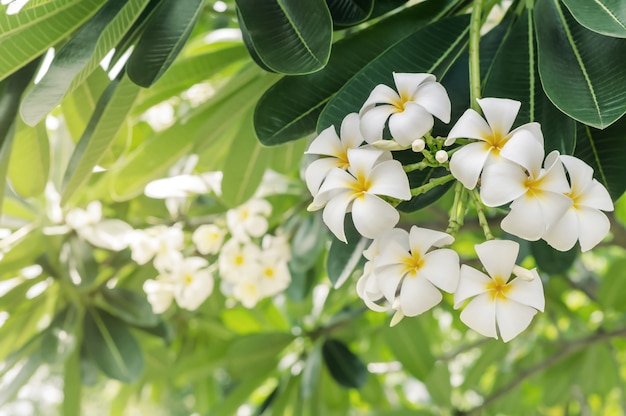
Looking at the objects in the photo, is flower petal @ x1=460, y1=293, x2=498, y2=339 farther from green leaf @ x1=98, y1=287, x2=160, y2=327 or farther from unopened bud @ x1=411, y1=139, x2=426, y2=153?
green leaf @ x1=98, y1=287, x2=160, y2=327

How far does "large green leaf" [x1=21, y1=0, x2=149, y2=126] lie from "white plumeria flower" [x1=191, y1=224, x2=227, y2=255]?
1.98 ft

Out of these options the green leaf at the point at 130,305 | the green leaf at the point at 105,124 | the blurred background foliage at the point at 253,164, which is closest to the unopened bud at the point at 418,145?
the blurred background foliage at the point at 253,164

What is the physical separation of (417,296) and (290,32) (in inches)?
10.2

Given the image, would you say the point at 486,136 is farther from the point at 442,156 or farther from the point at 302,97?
the point at 302,97

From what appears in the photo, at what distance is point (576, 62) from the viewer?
581 mm

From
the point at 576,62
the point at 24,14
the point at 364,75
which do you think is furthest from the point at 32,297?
the point at 576,62

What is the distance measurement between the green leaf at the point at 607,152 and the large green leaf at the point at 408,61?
13 centimetres

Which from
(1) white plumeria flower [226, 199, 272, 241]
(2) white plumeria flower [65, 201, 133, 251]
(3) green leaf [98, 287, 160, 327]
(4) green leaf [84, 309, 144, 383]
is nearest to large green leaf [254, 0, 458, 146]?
(1) white plumeria flower [226, 199, 272, 241]

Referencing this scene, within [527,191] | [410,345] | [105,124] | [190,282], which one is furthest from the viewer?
[410,345]

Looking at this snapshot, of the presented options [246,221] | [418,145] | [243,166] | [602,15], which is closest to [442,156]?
[418,145]

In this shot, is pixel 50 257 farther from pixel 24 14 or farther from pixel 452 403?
pixel 452 403

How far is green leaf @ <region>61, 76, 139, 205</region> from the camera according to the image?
69 centimetres

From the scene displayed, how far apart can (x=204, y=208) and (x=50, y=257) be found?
0.29 metres

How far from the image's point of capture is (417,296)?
456 mm
